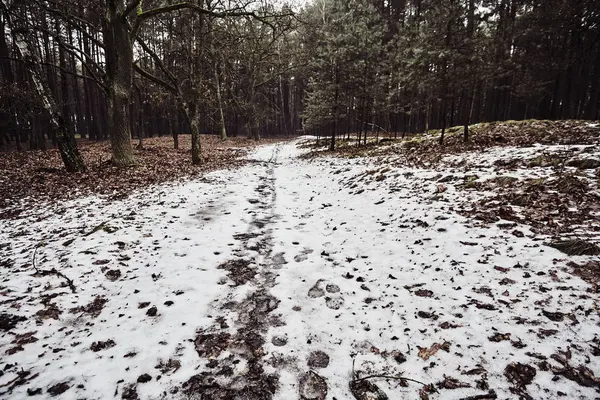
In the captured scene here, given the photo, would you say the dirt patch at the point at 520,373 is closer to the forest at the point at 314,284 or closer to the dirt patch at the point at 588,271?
the forest at the point at 314,284

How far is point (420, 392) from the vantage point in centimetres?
244

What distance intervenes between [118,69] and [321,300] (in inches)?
482

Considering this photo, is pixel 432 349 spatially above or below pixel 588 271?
below

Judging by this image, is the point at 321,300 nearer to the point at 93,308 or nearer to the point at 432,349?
the point at 432,349

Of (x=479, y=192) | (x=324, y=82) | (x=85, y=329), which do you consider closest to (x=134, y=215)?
(x=85, y=329)

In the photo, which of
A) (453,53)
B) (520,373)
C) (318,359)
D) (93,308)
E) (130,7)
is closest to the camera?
(520,373)

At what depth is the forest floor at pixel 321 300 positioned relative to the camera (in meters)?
2.54

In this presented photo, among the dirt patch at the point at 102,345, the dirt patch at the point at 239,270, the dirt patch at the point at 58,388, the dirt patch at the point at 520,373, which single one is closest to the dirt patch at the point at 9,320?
the dirt patch at the point at 102,345

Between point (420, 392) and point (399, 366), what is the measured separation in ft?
1.02

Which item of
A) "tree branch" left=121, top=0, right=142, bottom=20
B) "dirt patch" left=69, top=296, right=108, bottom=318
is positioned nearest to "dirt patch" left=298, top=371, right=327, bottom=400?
"dirt patch" left=69, top=296, right=108, bottom=318

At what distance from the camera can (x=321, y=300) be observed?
152 inches

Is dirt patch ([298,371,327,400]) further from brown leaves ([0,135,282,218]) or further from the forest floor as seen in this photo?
brown leaves ([0,135,282,218])

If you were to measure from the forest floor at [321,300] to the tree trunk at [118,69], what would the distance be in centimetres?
566

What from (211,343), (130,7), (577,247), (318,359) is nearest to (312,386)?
(318,359)
